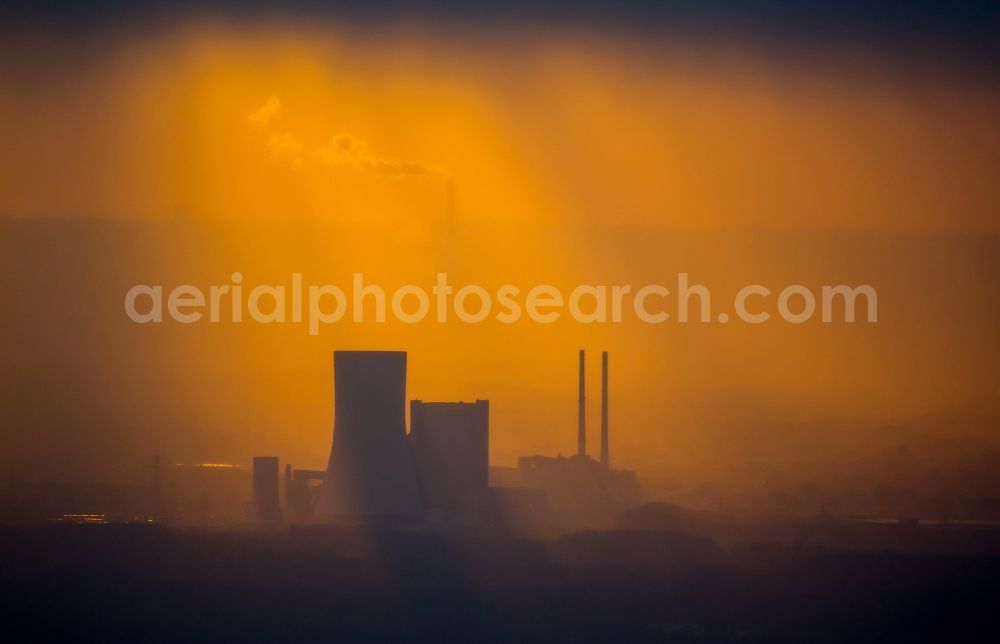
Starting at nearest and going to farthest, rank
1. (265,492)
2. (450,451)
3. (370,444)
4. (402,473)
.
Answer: (370,444)
(402,473)
(450,451)
(265,492)

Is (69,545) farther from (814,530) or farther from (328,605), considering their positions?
(814,530)

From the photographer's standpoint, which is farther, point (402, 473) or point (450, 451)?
point (450, 451)

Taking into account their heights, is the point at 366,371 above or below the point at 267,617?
above

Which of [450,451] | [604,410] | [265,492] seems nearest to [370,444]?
[450,451]

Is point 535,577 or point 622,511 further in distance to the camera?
point 622,511

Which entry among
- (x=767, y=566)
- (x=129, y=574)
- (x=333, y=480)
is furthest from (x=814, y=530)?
(x=129, y=574)

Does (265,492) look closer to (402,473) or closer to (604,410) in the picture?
(402,473)
